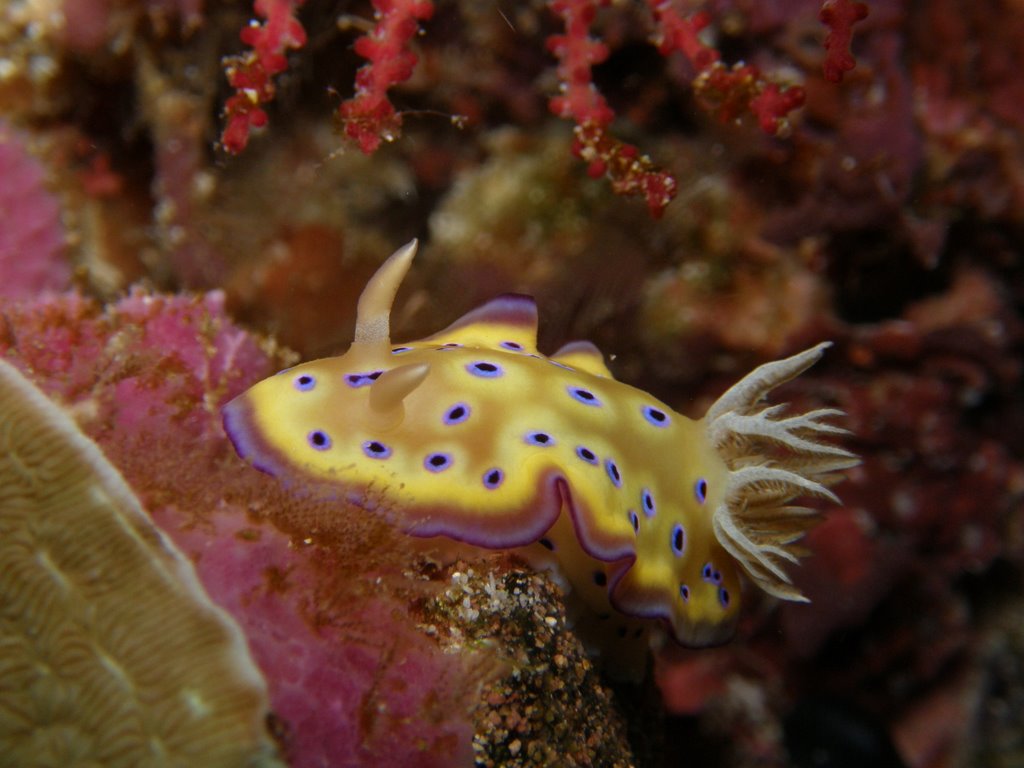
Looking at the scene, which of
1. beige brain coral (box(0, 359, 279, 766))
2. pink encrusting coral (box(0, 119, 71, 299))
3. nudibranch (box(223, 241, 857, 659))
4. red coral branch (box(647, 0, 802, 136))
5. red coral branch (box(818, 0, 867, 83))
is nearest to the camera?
beige brain coral (box(0, 359, 279, 766))

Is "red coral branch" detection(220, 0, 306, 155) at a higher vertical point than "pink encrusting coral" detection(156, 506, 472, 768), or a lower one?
higher

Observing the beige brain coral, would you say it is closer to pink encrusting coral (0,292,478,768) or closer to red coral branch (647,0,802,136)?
pink encrusting coral (0,292,478,768)

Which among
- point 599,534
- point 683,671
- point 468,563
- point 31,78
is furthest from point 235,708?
point 683,671

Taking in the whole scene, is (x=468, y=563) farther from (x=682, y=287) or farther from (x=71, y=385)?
(x=682, y=287)

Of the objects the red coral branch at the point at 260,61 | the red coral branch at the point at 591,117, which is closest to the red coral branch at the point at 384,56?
the red coral branch at the point at 260,61

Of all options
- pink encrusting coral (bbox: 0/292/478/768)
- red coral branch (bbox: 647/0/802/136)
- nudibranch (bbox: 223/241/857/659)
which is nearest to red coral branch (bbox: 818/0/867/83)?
red coral branch (bbox: 647/0/802/136)

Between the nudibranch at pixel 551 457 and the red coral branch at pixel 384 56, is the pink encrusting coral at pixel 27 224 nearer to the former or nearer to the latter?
the red coral branch at pixel 384 56
